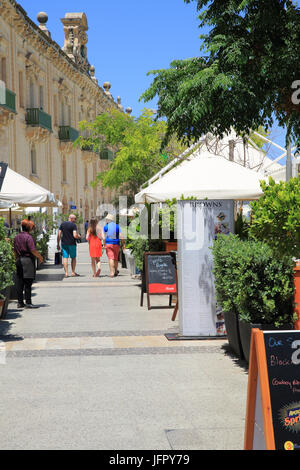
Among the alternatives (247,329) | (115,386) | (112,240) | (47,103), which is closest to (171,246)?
(112,240)

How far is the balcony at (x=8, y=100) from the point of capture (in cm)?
2969

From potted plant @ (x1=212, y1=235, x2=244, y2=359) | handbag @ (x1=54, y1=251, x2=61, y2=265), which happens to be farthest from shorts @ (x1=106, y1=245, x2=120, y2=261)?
potted plant @ (x1=212, y1=235, x2=244, y2=359)

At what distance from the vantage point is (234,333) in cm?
707

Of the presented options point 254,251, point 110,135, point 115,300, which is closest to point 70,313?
point 115,300

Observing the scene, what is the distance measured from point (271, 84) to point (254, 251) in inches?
96.3

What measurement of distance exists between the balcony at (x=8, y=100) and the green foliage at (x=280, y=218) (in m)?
26.5

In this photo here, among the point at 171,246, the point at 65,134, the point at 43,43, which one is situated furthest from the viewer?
the point at 65,134

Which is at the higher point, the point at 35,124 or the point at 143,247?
the point at 35,124

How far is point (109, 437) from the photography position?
4488 mm

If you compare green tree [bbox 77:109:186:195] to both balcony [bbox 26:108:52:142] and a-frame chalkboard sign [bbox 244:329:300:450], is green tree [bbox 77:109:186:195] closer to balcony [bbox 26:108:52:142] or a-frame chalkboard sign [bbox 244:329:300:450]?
balcony [bbox 26:108:52:142]

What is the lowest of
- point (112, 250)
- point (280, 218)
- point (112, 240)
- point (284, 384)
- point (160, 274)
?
point (284, 384)

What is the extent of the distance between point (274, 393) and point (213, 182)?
6772mm

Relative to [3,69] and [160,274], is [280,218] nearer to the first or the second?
[160,274]
